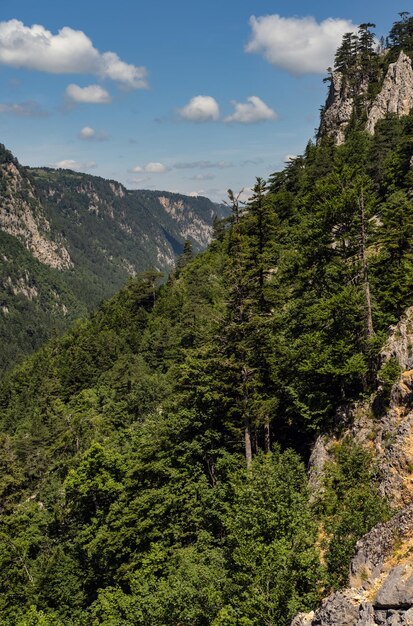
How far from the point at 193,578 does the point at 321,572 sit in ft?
17.9

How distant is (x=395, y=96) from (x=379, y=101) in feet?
9.47

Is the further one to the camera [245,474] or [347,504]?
[245,474]

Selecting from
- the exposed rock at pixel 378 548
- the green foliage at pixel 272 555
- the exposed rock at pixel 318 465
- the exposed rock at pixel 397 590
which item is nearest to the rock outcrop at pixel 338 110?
the exposed rock at pixel 318 465

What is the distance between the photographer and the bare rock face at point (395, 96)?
84688 millimetres

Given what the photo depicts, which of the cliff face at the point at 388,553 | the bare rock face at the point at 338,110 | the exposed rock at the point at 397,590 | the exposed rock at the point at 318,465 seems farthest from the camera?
the bare rock face at the point at 338,110

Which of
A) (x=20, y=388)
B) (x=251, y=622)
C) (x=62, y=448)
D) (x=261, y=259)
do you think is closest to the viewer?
(x=251, y=622)

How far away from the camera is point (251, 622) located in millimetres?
11703

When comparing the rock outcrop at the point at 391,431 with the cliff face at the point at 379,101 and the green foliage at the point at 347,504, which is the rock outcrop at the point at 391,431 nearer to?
the green foliage at the point at 347,504

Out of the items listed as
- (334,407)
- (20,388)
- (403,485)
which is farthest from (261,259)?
(20,388)

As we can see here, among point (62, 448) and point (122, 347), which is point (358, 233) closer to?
point (62, 448)

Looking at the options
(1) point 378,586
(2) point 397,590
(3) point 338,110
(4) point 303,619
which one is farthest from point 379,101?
(4) point 303,619

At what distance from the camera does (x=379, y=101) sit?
285 feet

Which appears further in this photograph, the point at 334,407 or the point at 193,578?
the point at 334,407

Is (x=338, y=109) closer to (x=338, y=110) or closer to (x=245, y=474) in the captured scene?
(x=338, y=110)
